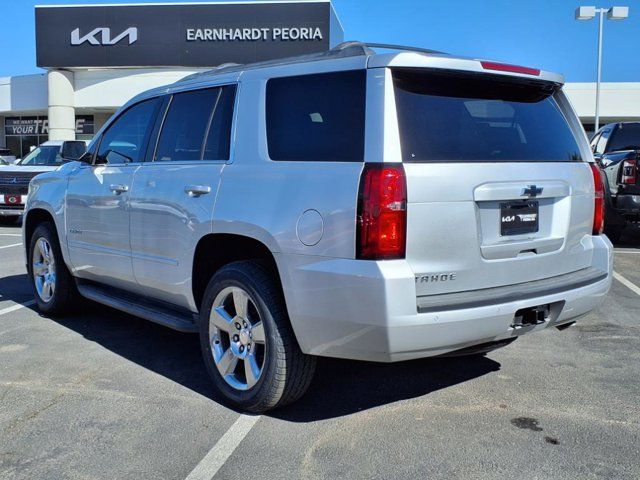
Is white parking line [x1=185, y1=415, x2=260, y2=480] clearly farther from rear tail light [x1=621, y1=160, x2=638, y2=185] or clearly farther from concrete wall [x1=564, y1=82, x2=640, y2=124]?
concrete wall [x1=564, y1=82, x2=640, y2=124]

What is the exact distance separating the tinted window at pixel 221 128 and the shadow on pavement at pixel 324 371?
1.54 meters

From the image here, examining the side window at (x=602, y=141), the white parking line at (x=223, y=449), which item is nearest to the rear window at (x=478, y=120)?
the white parking line at (x=223, y=449)

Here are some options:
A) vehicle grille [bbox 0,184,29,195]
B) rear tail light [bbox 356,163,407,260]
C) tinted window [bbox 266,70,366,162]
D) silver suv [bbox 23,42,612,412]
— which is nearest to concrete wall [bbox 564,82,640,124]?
vehicle grille [bbox 0,184,29,195]

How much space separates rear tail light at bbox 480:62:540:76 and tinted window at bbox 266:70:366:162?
2.40 feet

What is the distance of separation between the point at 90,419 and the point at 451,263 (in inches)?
→ 88.9

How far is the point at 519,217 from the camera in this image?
3426mm

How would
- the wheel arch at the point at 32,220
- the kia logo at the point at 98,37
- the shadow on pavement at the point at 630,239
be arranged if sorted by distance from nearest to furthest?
the wheel arch at the point at 32,220
the shadow on pavement at the point at 630,239
the kia logo at the point at 98,37

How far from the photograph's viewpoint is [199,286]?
420 centimetres

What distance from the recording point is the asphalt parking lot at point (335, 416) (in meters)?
3.15

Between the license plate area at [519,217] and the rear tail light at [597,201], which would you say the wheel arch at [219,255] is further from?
the rear tail light at [597,201]

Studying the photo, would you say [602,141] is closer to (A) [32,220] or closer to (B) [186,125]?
(B) [186,125]

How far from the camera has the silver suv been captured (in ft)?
10.1

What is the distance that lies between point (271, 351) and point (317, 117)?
1.30m

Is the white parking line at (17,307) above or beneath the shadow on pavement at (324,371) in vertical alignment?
above
